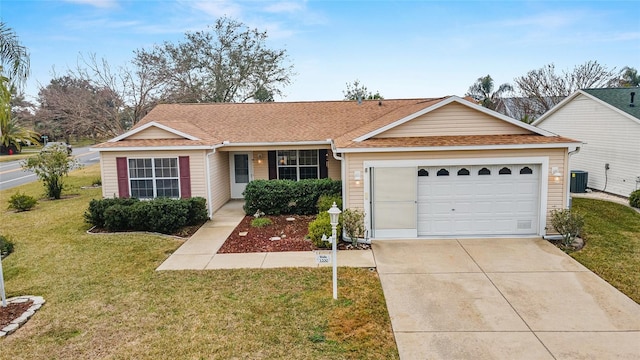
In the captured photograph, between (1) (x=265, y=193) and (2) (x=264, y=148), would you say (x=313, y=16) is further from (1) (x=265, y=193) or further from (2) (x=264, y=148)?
(1) (x=265, y=193)

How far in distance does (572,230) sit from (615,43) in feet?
63.7

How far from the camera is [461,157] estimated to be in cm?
1012

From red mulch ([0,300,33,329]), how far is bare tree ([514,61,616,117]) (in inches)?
1331

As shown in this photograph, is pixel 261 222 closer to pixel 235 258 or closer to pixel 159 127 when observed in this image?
pixel 235 258

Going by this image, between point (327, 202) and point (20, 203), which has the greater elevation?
point (327, 202)

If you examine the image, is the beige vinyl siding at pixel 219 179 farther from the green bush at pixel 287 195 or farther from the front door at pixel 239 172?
the green bush at pixel 287 195

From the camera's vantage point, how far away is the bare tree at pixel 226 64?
32.5m

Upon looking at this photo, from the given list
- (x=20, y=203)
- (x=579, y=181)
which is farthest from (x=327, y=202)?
(x=20, y=203)

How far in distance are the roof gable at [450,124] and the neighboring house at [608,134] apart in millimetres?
7146

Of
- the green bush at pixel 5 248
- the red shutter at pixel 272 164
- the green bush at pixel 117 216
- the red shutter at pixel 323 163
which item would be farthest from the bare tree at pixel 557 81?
the green bush at pixel 5 248

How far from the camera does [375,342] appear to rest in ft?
17.9

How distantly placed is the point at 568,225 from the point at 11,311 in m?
11.7

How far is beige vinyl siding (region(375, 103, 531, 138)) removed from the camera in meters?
10.6

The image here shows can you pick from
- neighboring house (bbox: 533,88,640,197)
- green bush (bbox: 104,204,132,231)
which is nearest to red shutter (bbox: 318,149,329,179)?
green bush (bbox: 104,204,132,231)
